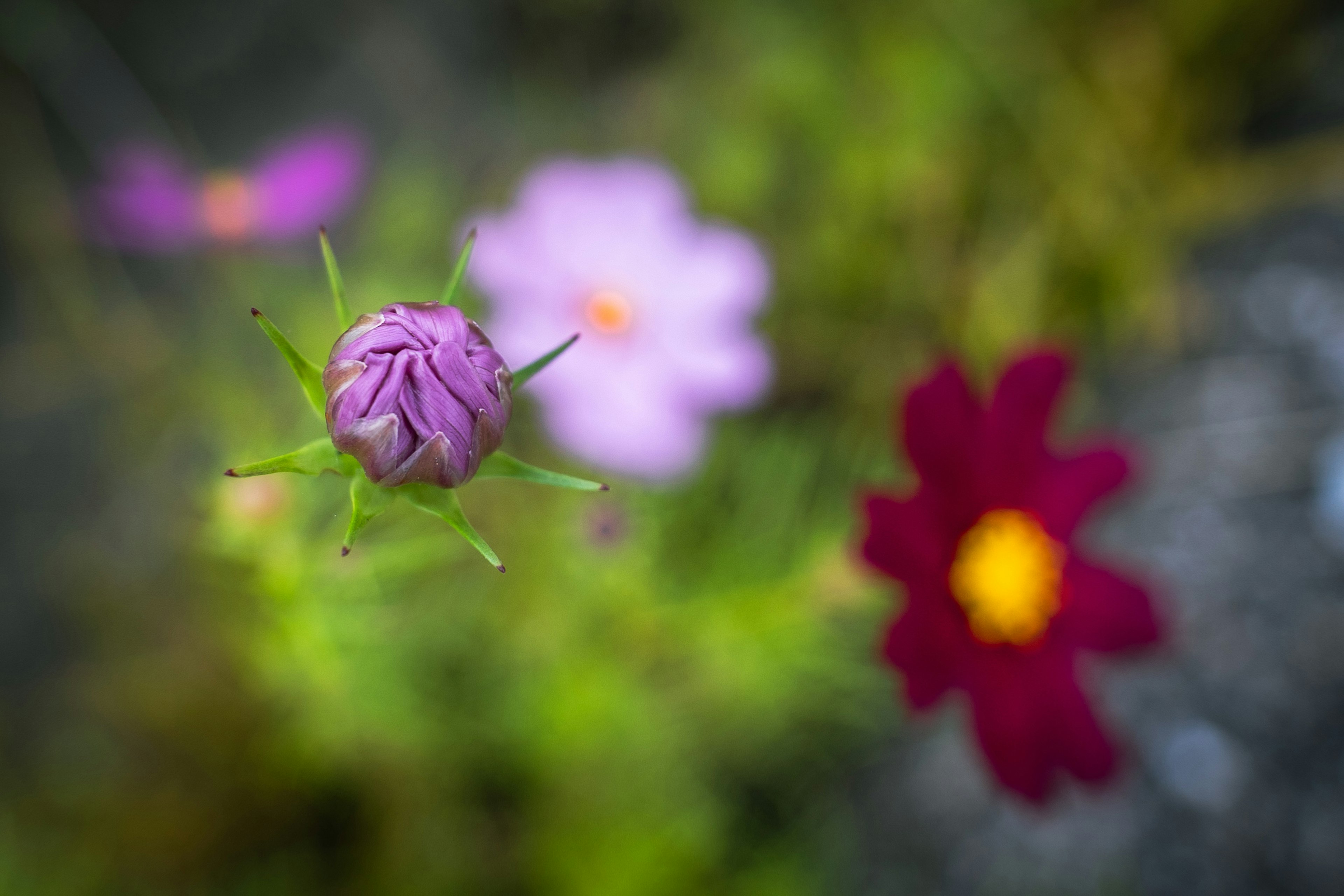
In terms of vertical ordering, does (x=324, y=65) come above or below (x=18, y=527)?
above

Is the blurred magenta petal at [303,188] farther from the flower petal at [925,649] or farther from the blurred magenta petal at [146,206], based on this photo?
the flower petal at [925,649]

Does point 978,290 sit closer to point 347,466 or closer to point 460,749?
point 460,749

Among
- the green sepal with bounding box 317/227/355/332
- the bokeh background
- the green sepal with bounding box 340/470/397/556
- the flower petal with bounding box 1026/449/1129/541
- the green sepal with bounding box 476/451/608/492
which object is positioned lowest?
the bokeh background

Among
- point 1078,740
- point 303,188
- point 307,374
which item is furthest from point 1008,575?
point 303,188

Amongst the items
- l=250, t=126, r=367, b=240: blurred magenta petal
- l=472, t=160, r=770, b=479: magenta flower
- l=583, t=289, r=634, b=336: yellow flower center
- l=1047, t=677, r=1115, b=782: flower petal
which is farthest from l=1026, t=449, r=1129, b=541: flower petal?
l=250, t=126, r=367, b=240: blurred magenta petal

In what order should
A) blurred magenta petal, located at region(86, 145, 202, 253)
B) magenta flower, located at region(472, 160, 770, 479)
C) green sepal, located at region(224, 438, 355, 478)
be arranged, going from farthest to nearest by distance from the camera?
blurred magenta petal, located at region(86, 145, 202, 253)
magenta flower, located at region(472, 160, 770, 479)
green sepal, located at region(224, 438, 355, 478)

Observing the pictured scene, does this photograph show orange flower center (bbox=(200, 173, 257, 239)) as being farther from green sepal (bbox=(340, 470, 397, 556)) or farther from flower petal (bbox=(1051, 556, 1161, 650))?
flower petal (bbox=(1051, 556, 1161, 650))

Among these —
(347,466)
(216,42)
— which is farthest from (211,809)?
(216,42)
